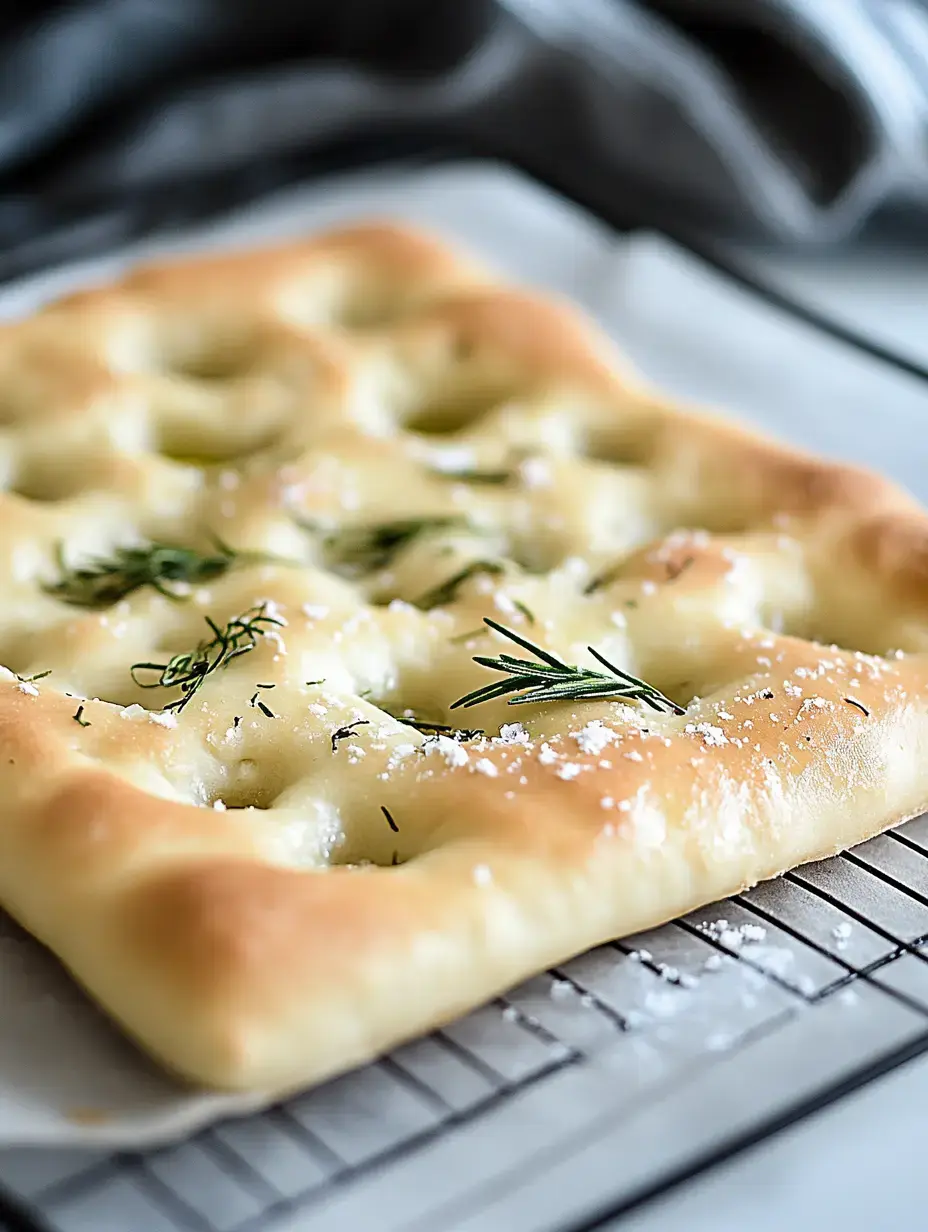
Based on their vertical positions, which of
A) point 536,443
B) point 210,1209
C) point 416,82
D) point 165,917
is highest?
point 416,82

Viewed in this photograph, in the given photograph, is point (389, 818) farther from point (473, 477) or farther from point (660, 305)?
point (660, 305)

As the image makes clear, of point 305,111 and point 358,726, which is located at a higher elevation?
point 305,111

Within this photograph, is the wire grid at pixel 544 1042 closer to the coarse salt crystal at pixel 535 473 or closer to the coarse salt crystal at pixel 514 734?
the coarse salt crystal at pixel 514 734

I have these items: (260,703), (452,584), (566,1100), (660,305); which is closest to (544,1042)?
(566,1100)

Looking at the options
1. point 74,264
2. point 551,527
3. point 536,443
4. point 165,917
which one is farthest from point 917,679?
point 74,264

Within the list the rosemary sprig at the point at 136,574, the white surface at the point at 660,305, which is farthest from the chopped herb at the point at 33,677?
the white surface at the point at 660,305

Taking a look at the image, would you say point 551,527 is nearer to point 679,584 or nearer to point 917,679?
point 679,584

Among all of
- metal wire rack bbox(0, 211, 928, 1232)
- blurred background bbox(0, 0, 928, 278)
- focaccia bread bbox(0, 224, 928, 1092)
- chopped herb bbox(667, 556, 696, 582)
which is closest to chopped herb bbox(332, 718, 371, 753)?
focaccia bread bbox(0, 224, 928, 1092)
